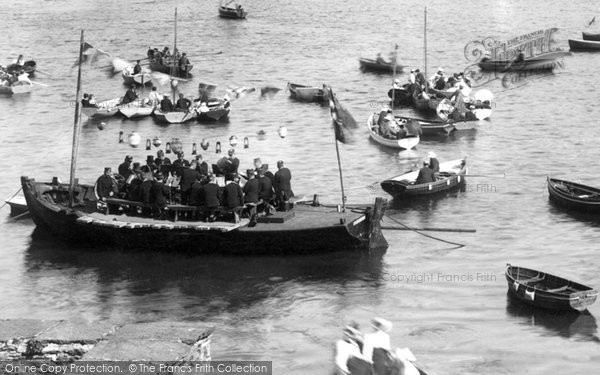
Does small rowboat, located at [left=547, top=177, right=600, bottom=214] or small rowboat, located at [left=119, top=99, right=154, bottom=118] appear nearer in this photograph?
small rowboat, located at [left=547, top=177, right=600, bottom=214]

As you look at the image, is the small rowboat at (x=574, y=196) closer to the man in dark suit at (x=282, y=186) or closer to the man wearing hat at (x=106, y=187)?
the man in dark suit at (x=282, y=186)

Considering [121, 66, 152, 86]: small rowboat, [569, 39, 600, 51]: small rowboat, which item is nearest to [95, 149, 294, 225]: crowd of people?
[121, 66, 152, 86]: small rowboat

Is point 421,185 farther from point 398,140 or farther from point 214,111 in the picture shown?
point 214,111

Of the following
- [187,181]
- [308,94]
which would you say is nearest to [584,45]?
[308,94]

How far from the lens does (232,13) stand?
99188mm

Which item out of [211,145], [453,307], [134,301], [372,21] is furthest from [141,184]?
[372,21]

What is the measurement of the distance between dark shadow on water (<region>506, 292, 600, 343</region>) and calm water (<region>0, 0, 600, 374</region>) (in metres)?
0.05

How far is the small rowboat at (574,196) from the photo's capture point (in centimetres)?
3597

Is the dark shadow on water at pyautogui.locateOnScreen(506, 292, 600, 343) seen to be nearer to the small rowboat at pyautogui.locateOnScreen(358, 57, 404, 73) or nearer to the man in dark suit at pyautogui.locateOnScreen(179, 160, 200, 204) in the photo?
the man in dark suit at pyautogui.locateOnScreen(179, 160, 200, 204)

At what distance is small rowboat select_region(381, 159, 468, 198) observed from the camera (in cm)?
3766

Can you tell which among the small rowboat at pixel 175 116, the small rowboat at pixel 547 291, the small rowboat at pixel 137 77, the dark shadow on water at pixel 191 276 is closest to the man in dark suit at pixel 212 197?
the dark shadow on water at pixel 191 276

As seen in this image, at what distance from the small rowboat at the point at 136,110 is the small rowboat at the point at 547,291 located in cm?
3047

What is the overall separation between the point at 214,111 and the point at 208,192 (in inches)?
960

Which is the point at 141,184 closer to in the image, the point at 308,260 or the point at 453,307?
the point at 308,260
